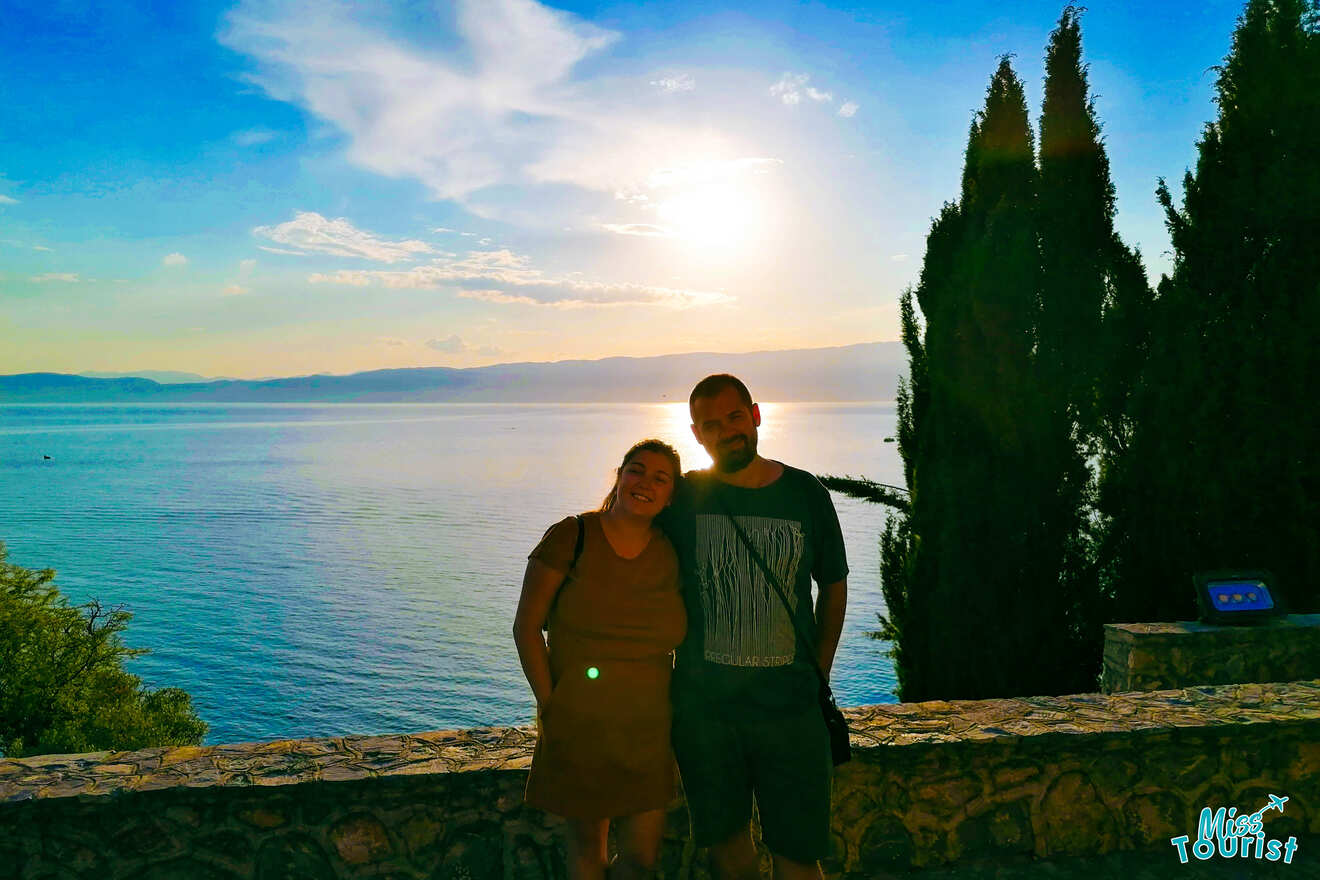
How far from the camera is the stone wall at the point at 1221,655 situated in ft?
20.6

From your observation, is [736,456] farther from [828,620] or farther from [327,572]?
[327,572]

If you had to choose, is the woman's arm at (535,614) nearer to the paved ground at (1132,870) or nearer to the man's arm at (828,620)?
the man's arm at (828,620)

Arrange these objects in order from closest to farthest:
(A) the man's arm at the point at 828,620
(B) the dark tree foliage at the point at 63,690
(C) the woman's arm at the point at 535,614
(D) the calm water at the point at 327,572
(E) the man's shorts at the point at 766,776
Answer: (C) the woman's arm at the point at 535,614
(E) the man's shorts at the point at 766,776
(A) the man's arm at the point at 828,620
(B) the dark tree foliage at the point at 63,690
(D) the calm water at the point at 327,572

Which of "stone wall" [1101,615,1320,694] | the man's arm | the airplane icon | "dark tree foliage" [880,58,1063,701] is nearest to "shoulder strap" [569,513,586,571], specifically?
the man's arm

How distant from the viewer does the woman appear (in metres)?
2.48

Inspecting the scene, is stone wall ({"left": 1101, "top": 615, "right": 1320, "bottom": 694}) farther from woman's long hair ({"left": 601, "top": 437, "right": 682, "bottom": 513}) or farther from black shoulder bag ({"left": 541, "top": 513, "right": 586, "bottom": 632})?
black shoulder bag ({"left": 541, "top": 513, "right": 586, "bottom": 632})

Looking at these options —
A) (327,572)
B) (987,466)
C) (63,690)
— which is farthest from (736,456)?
(327,572)

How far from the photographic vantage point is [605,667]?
8.20 ft

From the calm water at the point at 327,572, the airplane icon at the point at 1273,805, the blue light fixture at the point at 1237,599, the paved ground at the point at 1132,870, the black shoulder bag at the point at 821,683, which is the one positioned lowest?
the calm water at the point at 327,572

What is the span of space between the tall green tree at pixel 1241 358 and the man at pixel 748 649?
8308 mm

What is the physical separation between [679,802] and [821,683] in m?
1.05

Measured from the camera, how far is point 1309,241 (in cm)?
887

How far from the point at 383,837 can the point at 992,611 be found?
8.80 metres

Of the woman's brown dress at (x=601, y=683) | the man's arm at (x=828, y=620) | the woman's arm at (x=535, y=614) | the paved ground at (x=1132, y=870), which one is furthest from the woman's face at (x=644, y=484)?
the paved ground at (x=1132, y=870)
